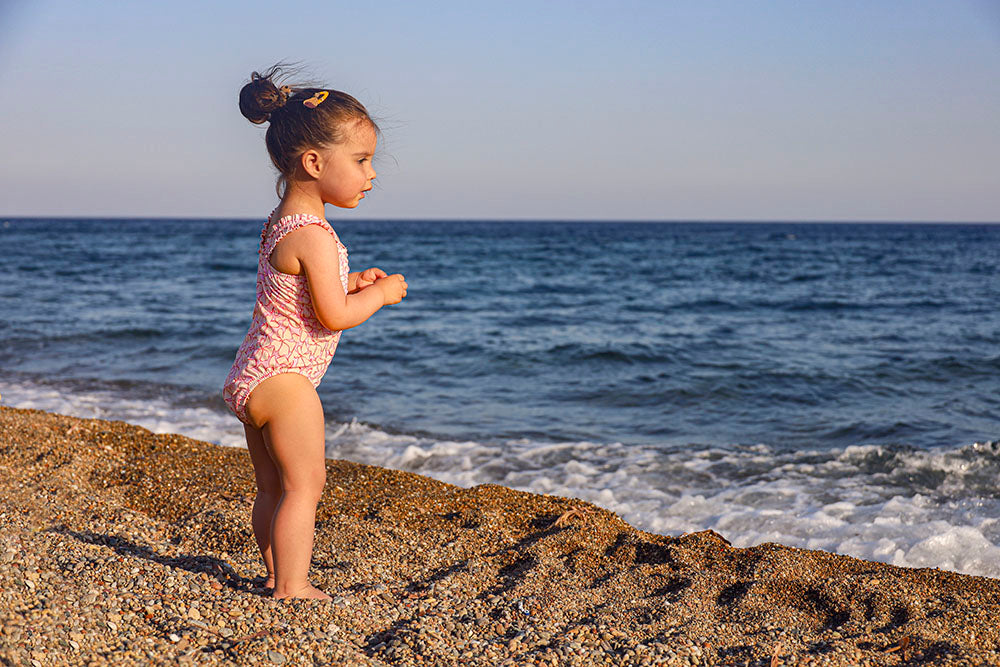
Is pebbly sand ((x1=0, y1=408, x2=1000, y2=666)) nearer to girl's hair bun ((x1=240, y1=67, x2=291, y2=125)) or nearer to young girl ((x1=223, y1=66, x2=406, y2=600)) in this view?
young girl ((x1=223, y1=66, x2=406, y2=600))

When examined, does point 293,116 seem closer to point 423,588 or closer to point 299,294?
point 299,294

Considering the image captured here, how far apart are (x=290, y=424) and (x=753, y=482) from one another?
392 cm

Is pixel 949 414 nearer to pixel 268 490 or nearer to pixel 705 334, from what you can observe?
pixel 705 334

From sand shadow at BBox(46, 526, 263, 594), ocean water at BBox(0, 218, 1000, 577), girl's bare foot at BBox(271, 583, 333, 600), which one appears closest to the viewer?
girl's bare foot at BBox(271, 583, 333, 600)

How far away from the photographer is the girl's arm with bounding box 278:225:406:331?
2398mm

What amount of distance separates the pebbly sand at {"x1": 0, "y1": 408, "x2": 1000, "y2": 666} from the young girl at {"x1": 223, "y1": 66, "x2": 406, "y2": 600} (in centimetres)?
36

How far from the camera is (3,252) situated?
28453mm

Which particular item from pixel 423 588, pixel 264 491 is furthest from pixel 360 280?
pixel 423 588

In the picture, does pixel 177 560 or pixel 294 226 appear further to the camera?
pixel 177 560

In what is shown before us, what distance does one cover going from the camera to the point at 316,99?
97.1 inches

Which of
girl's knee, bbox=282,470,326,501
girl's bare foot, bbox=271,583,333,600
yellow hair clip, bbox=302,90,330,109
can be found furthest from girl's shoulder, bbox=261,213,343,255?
girl's bare foot, bbox=271,583,333,600

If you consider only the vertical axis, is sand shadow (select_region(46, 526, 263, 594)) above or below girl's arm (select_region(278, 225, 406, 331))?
below

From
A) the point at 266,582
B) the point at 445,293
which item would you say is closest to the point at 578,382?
the point at 266,582

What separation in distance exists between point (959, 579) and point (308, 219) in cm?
306
